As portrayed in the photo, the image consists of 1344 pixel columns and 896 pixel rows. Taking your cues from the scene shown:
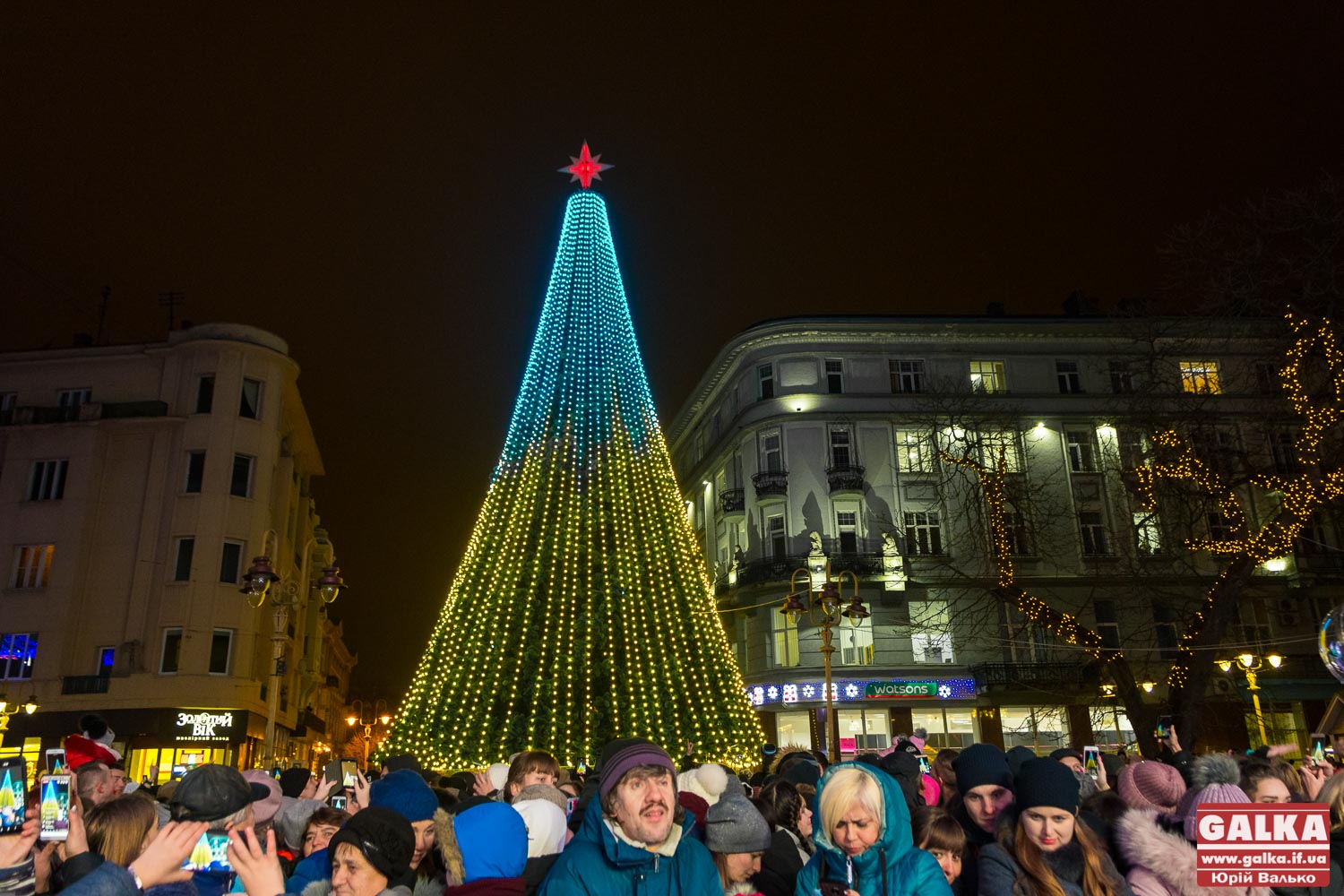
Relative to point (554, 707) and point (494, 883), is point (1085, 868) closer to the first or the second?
point (494, 883)

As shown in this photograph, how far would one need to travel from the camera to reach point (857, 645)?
118 ft

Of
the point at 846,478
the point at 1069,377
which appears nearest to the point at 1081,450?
the point at 1069,377

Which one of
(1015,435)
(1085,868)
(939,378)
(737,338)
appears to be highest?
(737,338)

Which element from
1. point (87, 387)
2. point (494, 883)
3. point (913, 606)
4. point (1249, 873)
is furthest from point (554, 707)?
point (87, 387)

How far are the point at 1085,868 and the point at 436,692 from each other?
15472 mm

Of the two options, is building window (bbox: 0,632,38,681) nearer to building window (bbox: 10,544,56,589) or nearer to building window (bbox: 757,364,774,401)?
building window (bbox: 10,544,56,589)

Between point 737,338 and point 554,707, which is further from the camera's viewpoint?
point 737,338

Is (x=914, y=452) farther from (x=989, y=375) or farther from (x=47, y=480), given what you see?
(x=47, y=480)

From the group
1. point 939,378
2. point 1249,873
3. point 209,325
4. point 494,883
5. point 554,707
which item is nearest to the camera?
point 1249,873

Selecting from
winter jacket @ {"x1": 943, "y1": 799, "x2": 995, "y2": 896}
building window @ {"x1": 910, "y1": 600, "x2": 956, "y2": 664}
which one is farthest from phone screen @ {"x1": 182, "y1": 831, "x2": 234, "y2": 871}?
building window @ {"x1": 910, "y1": 600, "x2": 956, "y2": 664}

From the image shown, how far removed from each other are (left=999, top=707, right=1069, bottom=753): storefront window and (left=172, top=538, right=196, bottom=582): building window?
95.6 ft

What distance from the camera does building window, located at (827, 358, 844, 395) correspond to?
130 ft

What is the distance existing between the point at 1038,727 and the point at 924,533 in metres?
8.30

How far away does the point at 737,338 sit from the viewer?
136ft
